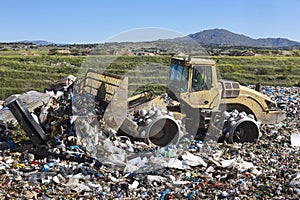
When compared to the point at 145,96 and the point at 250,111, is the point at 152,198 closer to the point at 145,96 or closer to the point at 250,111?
the point at 145,96

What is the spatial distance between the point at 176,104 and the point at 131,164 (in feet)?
8.02

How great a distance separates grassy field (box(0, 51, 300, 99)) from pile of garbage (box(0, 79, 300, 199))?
935 cm

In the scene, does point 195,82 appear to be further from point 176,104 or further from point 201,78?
point 176,104

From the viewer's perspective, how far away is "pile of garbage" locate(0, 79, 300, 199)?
508 centimetres

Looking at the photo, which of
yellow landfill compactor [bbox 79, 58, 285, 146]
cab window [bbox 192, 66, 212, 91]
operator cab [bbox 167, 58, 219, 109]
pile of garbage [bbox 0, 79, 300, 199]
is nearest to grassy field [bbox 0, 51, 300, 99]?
yellow landfill compactor [bbox 79, 58, 285, 146]

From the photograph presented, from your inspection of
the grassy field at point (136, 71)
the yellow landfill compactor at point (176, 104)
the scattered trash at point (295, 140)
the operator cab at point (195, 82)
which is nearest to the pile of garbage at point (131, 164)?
the scattered trash at point (295, 140)

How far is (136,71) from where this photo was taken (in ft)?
58.6

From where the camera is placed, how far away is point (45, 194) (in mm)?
4910

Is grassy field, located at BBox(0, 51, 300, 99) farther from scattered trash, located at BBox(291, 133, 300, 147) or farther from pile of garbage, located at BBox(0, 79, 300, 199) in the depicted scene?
pile of garbage, located at BBox(0, 79, 300, 199)

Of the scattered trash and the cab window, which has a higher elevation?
the cab window

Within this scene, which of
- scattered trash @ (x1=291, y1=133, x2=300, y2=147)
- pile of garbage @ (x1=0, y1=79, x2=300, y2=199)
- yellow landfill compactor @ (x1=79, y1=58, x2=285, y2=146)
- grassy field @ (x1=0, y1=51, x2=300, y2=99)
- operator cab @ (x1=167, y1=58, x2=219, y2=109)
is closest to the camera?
pile of garbage @ (x1=0, y1=79, x2=300, y2=199)

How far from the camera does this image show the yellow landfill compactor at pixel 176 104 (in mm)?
6848

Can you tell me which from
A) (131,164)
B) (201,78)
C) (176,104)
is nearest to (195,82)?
(201,78)

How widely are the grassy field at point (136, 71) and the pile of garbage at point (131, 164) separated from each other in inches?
368
